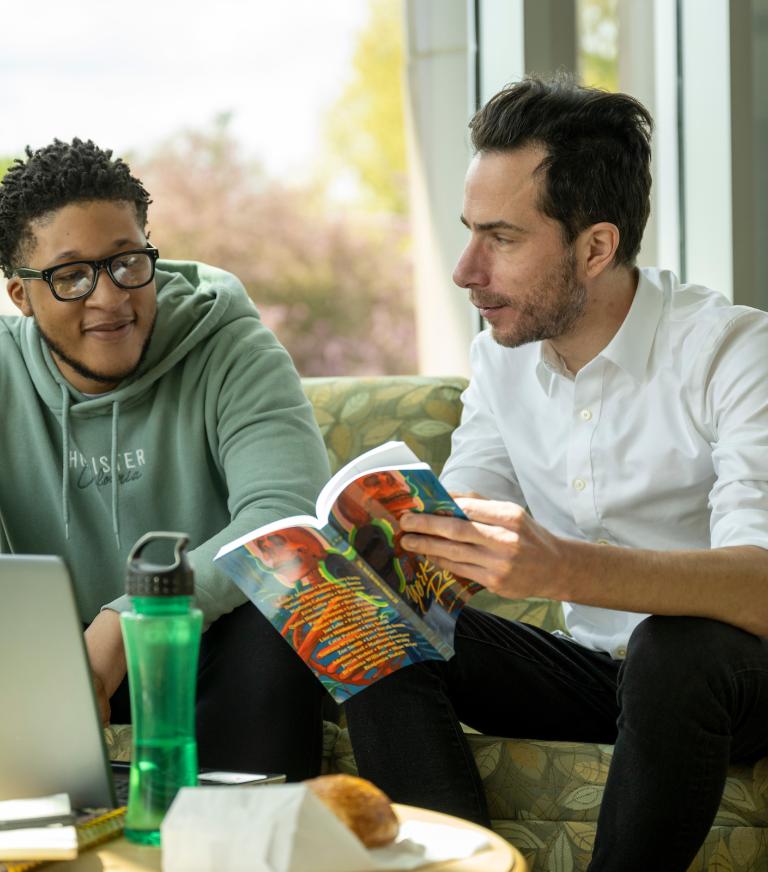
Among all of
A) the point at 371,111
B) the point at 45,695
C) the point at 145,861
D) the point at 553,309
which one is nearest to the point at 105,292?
the point at 553,309

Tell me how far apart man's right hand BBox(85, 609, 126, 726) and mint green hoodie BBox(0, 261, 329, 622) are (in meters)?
0.29

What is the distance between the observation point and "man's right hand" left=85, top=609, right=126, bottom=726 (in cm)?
143

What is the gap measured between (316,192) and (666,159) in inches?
237

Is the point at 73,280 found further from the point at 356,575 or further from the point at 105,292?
the point at 356,575

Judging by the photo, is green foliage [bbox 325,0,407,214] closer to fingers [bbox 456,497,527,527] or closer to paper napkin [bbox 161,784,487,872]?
fingers [bbox 456,497,527,527]

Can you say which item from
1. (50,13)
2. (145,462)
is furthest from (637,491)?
(50,13)

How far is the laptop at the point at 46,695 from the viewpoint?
893 mm

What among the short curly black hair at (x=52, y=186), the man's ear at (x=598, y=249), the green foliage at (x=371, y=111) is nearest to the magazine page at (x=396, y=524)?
the man's ear at (x=598, y=249)

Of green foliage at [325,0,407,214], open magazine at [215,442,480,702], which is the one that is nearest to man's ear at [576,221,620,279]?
open magazine at [215,442,480,702]

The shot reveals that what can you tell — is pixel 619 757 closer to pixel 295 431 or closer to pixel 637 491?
pixel 637 491

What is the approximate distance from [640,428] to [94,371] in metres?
0.80

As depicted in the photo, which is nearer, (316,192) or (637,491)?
(637,491)

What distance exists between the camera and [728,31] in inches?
95.7

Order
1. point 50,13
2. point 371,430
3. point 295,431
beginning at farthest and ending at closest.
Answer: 1. point 50,13
2. point 371,430
3. point 295,431
